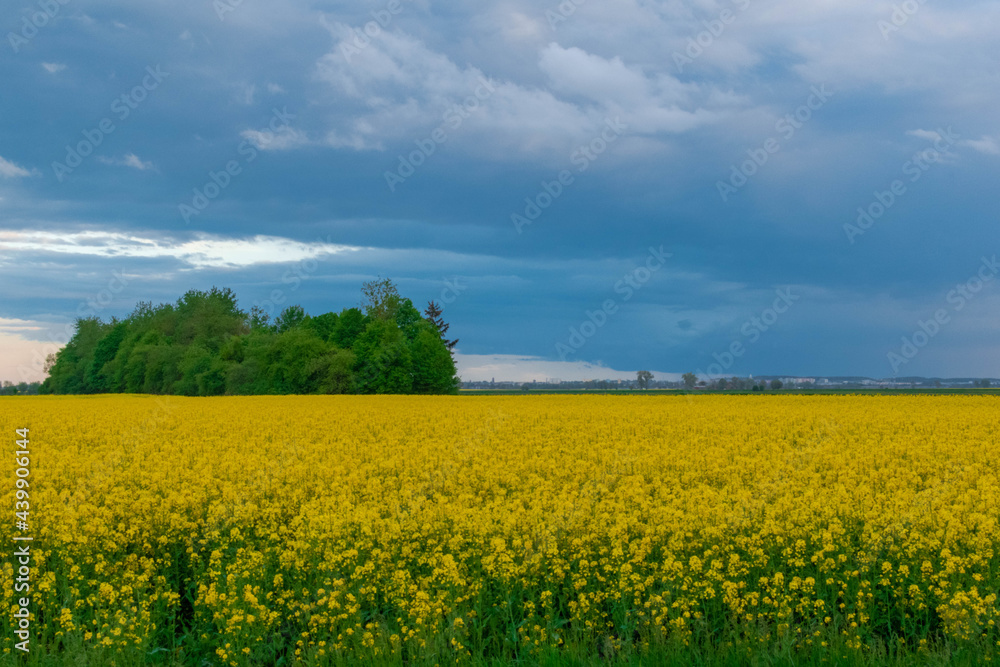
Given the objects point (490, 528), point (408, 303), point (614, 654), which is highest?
point (408, 303)

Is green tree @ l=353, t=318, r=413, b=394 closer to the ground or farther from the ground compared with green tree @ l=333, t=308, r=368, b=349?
closer to the ground

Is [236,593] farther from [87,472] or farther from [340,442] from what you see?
[340,442]

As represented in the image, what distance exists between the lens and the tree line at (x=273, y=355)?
→ 66.1 meters

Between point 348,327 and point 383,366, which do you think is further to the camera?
point 348,327

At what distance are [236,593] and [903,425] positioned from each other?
2014 cm

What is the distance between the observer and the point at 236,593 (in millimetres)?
7367

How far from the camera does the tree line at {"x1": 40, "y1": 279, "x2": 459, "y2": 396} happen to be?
66125 millimetres

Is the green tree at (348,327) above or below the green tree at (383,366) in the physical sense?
above

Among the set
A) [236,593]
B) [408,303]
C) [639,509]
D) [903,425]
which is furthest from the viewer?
[408,303]

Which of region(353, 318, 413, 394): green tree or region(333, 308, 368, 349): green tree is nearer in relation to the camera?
region(353, 318, 413, 394): green tree

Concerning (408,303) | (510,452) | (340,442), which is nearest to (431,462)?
(510,452)

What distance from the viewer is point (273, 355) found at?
222ft

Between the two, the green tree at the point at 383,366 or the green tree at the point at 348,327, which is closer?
the green tree at the point at 383,366

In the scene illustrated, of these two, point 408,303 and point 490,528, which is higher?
point 408,303
